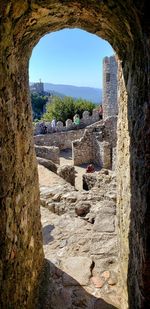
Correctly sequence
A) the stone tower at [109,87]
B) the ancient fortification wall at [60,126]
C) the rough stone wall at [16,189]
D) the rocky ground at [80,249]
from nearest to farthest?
the rough stone wall at [16,189]
the rocky ground at [80,249]
the ancient fortification wall at [60,126]
the stone tower at [109,87]

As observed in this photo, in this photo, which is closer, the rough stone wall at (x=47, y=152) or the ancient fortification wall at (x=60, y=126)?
the rough stone wall at (x=47, y=152)

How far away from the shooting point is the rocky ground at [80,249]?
3600 mm

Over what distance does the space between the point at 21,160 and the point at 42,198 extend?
154 inches

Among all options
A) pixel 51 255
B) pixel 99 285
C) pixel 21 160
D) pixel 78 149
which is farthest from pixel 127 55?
pixel 78 149

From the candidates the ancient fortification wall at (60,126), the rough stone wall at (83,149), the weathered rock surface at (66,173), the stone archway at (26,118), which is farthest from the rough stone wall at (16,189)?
the ancient fortification wall at (60,126)

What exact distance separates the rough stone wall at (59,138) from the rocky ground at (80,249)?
1086cm

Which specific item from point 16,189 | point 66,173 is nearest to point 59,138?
point 66,173

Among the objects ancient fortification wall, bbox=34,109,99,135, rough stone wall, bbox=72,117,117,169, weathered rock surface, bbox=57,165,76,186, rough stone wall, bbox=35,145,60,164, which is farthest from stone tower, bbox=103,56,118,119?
weathered rock surface, bbox=57,165,76,186

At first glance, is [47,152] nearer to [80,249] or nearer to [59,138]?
[59,138]

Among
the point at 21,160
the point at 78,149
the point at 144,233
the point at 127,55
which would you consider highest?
the point at 127,55

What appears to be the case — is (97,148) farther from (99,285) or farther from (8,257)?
(8,257)

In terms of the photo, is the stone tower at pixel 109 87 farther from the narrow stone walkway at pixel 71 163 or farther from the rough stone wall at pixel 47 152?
the rough stone wall at pixel 47 152

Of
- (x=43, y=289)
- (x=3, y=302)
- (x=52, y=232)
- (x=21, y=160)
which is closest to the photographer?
(x=3, y=302)

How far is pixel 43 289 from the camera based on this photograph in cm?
364
